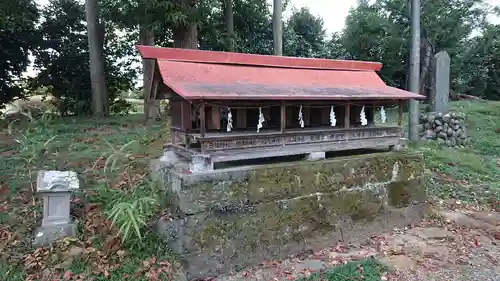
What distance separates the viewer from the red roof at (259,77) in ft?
16.1

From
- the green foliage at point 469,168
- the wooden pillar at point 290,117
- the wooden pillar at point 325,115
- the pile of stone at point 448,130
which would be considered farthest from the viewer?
the pile of stone at point 448,130

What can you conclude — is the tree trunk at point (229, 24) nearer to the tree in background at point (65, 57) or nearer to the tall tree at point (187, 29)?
the tall tree at point (187, 29)

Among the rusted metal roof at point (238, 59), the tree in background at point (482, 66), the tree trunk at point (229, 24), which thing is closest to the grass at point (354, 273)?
the rusted metal roof at point (238, 59)

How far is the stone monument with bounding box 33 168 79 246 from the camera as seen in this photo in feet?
16.5

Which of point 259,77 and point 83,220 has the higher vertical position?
point 259,77

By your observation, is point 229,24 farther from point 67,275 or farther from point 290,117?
point 67,275

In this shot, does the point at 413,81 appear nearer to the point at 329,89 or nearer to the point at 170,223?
the point at 329,89

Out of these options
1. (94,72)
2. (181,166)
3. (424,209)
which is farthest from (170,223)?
(94,72)

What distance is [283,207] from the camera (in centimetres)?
546

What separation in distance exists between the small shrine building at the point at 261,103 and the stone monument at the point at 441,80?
19.0 feet

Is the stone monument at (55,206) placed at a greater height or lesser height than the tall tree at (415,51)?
lesser

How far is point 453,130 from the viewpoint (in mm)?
11328

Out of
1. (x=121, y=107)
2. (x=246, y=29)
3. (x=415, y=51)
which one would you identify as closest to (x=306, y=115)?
(x=415, y=51)

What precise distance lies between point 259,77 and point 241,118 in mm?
789
